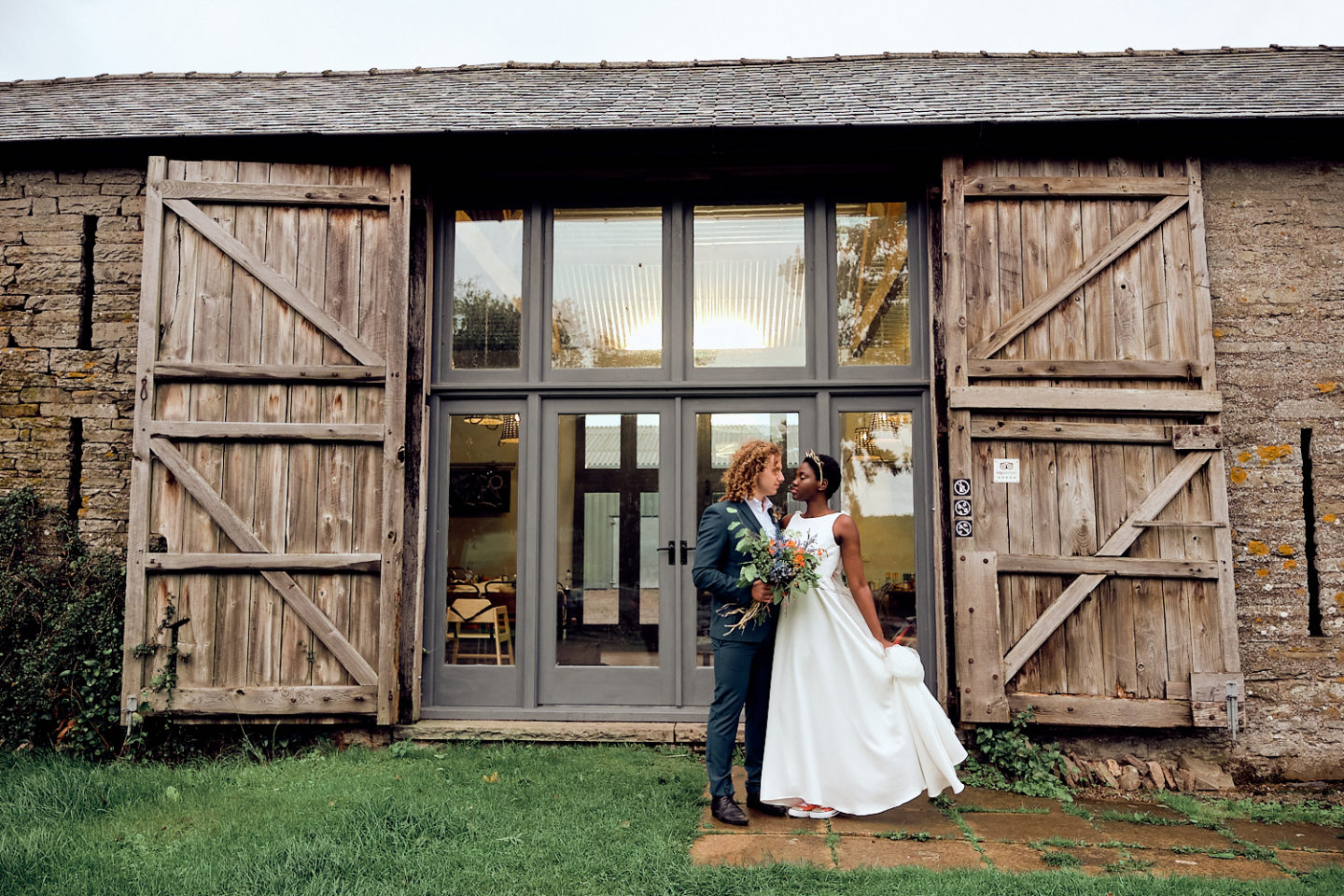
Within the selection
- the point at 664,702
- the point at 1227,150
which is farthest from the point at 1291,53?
the point at 664,702

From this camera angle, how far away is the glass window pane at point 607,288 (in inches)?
226

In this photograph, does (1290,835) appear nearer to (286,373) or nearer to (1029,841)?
(1029,841)

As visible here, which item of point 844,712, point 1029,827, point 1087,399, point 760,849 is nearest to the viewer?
point 760,849

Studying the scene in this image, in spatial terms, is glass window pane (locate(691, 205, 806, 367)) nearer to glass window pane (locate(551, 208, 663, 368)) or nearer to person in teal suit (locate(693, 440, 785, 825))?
glass window pane (locate(551, 208, 663, 368))

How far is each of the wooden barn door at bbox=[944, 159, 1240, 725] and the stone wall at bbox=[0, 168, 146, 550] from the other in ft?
18.1

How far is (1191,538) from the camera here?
4.95m

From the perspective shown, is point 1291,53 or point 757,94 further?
point 1291,53

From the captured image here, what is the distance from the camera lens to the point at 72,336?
560 centimetres

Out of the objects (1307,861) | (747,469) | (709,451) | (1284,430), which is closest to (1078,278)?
(1284,430)

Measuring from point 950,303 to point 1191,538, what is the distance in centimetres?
202

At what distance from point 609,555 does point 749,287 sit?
2101mm

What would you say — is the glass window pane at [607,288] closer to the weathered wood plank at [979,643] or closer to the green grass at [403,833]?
the weathered wood plank at [979,643]

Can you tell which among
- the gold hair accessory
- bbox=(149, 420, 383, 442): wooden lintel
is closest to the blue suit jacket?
the gold hair accessory

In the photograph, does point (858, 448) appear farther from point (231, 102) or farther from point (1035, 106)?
point (231, 102)
